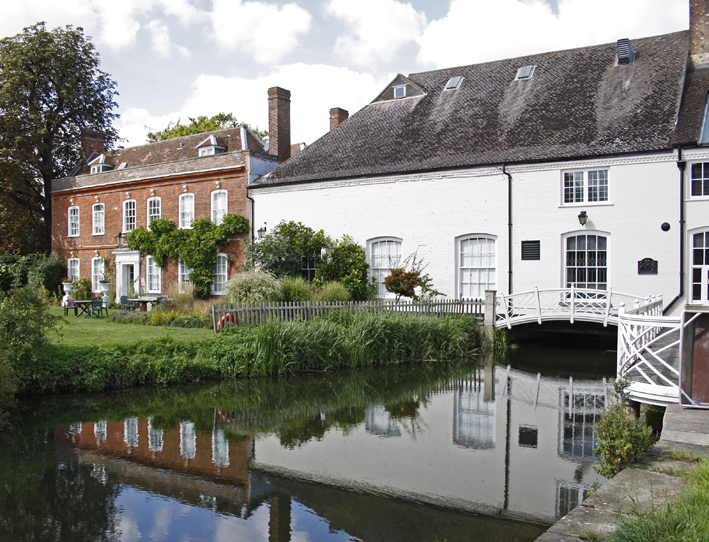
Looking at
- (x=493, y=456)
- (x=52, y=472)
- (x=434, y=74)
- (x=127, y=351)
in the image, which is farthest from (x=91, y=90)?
(x=493, y=456)

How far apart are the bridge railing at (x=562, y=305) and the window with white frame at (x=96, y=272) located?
19.3 m

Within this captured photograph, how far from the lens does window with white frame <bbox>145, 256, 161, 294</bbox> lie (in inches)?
1014

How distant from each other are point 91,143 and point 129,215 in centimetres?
688

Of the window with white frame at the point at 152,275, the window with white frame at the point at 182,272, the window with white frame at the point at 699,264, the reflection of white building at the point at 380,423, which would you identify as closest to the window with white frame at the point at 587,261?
the window with white frame at the point at 699,264

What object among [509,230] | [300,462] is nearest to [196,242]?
[509,230]

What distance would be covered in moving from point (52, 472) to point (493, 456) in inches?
213

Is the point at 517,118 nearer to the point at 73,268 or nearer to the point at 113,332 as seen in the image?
the point at 113,332

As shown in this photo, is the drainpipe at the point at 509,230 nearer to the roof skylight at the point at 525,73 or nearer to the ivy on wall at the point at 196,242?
the roof skylight at the point at 525,73

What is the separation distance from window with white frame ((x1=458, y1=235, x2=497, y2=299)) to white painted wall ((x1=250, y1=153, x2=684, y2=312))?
259mm

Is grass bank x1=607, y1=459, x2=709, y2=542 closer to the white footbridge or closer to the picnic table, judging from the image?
the white footbridge

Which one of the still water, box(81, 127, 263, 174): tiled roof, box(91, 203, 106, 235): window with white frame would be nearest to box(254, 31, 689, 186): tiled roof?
box(81, 127, 263, 174): tiled roof

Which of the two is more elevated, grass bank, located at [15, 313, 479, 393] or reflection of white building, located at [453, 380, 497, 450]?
grass bank, located at [15, 313, 479, 393]

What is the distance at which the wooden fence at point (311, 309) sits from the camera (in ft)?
47.1

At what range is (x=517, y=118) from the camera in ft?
64.1
